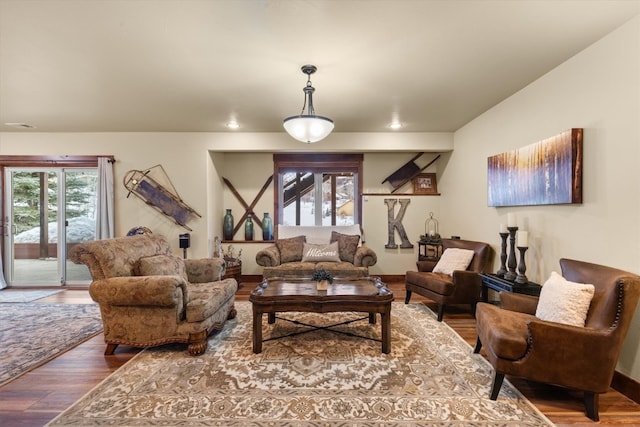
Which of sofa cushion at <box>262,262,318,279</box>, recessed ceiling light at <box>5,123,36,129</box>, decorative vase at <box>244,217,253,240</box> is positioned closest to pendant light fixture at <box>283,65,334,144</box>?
sofa cushion at <box>262,262,318,279</box>

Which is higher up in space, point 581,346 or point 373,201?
point 373,201

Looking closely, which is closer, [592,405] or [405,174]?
[592,405]

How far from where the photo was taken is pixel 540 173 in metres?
2.93

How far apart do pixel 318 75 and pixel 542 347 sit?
2.82 m

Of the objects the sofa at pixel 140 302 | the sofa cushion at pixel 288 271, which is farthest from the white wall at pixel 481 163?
the sofa at pixel 140 302

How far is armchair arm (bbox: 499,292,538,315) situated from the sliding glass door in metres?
6.12

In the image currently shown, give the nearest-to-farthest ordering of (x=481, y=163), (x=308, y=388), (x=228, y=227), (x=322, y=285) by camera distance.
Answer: (x=308, y=388) < (x=322, y=285) < (x=481, y=163) < (x=228, y=227)

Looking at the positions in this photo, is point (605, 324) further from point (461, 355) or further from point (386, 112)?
point (386, 112)

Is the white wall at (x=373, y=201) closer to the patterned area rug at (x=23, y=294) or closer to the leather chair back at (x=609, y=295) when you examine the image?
the patterned area rug at (x=23, y=294)

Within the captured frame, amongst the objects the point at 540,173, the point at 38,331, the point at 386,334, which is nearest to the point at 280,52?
the point at 386,334

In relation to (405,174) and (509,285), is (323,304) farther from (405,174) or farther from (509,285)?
(405,174)

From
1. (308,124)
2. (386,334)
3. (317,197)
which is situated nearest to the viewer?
(386,334)

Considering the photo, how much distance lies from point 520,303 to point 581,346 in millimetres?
711

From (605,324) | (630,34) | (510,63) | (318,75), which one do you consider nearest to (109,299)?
(318,75)
